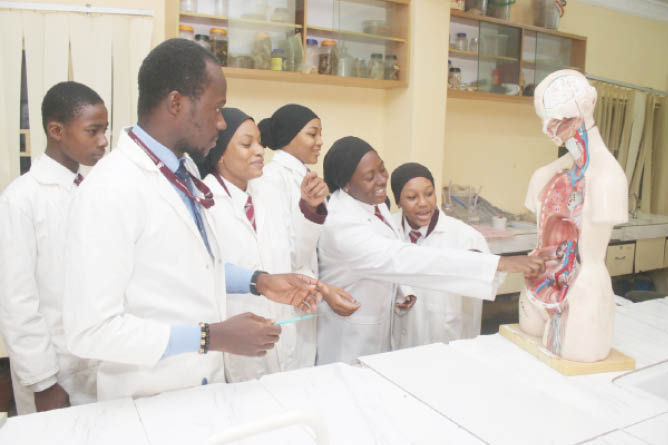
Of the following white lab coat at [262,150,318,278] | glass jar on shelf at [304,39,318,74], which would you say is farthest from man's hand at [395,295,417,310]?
glass jar on shelf at [304,39,318,74]

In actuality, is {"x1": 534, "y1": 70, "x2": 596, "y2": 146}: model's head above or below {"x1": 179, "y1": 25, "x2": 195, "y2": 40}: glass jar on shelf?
below

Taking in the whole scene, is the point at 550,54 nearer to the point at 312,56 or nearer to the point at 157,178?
the point at 312,56

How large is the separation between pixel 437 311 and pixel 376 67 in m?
2.11

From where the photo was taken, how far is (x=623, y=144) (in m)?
4.53

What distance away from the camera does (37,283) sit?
156 cm

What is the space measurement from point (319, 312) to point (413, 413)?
968mm

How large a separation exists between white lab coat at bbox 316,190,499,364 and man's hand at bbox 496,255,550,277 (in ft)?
0.19

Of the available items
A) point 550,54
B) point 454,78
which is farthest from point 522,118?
point 454,78

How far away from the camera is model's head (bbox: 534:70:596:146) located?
4.50 ft

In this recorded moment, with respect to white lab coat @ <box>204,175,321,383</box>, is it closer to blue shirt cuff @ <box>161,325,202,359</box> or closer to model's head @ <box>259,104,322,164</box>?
model's head @ <box>259,104,322,164</box>

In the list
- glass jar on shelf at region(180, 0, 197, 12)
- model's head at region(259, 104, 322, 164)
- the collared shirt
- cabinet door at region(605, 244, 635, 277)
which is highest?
glass jar on shelf at region(180, 0, 197, 12)

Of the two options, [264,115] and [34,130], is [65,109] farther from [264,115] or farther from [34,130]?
[264,115]

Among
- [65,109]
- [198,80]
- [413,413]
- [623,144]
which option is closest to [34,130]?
[65,109]

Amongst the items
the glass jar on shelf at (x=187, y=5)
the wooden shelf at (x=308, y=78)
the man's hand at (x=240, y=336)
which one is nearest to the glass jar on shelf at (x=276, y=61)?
the wooden shelf at (x=308, y=78)
